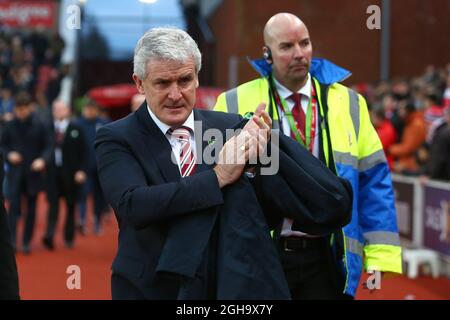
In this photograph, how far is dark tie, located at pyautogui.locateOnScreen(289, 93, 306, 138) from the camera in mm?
4295

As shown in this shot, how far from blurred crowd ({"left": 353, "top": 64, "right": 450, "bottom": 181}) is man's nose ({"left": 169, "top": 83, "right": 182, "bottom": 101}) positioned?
26.3 ft

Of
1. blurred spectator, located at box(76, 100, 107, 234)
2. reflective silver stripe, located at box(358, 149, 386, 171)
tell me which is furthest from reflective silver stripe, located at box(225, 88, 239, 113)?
blurred spectator, located at box(76, 100, 107, 234)

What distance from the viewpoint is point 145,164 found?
291 centimetres

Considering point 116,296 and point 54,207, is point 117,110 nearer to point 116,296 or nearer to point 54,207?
point 54,207

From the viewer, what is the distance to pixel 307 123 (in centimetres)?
429

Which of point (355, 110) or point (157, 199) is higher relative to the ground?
point (355, 110)

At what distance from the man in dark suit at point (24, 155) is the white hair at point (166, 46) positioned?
29.7ft

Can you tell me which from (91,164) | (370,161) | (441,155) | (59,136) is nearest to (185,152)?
(370,161)

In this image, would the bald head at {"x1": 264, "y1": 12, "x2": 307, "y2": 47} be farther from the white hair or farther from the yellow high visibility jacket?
the white hair

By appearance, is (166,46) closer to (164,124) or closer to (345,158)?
(164,124)

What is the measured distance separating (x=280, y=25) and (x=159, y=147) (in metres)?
1.73

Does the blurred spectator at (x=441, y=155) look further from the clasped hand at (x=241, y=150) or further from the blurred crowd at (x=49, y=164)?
the clasped hand at (x=241, y=150)

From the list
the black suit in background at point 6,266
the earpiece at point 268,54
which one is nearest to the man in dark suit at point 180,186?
the black suit in background at point 6,266

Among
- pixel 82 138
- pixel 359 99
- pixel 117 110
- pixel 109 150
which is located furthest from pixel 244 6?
pixel 109 150
